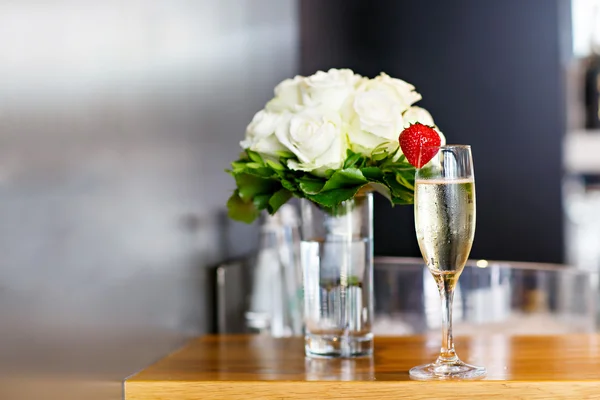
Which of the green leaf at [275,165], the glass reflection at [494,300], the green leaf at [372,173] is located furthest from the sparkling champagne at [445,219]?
the glass reflection at [494,300]

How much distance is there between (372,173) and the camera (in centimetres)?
105

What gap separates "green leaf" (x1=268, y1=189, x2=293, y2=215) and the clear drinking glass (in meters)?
0.22

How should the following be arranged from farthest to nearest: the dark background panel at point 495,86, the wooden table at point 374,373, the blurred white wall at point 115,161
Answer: the dark background panel at point 495,86 → the wooden table at point 374,373 → the blurred white wall at point 115,161

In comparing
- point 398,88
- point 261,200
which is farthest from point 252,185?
point 398,88

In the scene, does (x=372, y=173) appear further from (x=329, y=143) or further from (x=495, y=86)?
(x=495, y=86)

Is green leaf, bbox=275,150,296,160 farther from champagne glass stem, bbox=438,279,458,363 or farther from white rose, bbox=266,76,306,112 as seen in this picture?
champagne glass stem, bbox=438,279,458,363

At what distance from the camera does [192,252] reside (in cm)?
137

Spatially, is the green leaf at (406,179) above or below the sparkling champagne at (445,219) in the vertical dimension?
above

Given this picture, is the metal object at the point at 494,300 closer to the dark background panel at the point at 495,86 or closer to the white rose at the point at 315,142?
the white rose at the point at 315,142

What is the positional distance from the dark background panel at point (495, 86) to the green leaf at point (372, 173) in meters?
1.78

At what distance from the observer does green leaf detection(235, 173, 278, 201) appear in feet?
3.69

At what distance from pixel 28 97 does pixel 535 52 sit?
2355 mm

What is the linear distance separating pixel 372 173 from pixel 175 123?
36 cm

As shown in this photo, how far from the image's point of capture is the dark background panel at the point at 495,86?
2.84 metres
